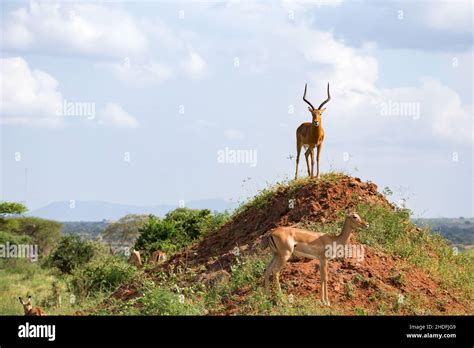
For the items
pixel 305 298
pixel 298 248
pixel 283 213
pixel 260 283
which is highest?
pixel 283 213

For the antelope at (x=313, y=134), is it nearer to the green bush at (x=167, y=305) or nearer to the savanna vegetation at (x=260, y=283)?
the savanna vegetation at (x=260, y=283)

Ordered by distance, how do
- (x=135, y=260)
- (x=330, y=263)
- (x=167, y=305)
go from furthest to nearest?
1. (x=135, y=260)
2. (x=330, y=263)
3. (x=167, y=305)

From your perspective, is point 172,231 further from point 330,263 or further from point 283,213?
point 330,263

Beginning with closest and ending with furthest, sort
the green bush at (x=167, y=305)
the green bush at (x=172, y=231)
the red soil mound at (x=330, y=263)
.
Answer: the green bush at (x=167, y=305) < the red soil mound at (x=330, y=263) < the green bush at (x=172, y=231)

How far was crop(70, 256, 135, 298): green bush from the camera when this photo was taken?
83.4 feet

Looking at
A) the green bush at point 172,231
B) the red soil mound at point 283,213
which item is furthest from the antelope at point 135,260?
the red soil mound at point 283,213

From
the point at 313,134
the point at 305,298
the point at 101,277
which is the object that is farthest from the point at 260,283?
the point at 101,277

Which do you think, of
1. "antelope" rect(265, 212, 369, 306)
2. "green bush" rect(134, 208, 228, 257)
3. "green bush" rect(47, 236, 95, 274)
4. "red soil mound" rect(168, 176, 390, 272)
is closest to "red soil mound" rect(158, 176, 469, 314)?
"red soil mound" rect(168, 176, 390, 272)

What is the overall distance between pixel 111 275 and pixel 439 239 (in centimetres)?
923

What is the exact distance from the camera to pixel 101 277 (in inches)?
1026

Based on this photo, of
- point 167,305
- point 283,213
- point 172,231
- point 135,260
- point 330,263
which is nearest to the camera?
point 167,305

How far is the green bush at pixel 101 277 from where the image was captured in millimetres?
25406
